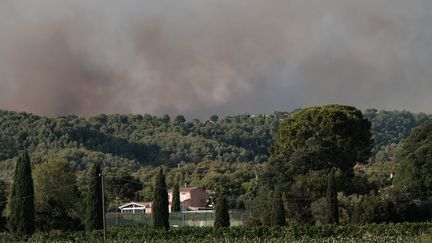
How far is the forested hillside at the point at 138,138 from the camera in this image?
13700 cm

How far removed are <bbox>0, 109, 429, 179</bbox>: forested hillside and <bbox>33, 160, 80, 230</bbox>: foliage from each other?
180 ft

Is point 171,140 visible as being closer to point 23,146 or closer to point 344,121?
point 23,146

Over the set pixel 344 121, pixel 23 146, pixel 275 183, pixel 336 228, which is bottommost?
pixel 336 228

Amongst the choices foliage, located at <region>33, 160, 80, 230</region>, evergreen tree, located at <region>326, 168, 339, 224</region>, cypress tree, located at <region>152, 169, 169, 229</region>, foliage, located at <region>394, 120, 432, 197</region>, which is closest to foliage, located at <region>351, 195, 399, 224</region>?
evergreen tree, located at <region>326, 168, 339, 224</region>

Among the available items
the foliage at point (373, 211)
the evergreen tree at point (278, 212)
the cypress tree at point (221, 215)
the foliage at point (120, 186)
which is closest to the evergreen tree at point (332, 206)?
the foliage at point (373, 211)

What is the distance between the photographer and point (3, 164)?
4751 inches

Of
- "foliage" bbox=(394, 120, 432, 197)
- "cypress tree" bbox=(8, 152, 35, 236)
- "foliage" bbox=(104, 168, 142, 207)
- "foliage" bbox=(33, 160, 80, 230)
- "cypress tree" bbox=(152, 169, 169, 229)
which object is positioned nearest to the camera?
"cypress tree" bbox=(8, 152, 35, 236)

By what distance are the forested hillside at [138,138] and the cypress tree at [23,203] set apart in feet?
238

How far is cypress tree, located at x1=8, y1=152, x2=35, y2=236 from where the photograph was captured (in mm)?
41969

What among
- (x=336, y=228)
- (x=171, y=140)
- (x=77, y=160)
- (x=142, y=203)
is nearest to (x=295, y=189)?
(x=336, y=228)

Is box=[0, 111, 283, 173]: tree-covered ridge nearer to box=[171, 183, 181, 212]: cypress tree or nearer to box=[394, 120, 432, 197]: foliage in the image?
box=[171, 183, 181, 212]: cypress tree

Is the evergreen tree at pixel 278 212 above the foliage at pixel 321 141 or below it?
below

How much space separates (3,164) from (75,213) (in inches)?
2571

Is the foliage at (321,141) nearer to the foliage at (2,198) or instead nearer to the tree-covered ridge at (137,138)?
the foliage at (2,198)
